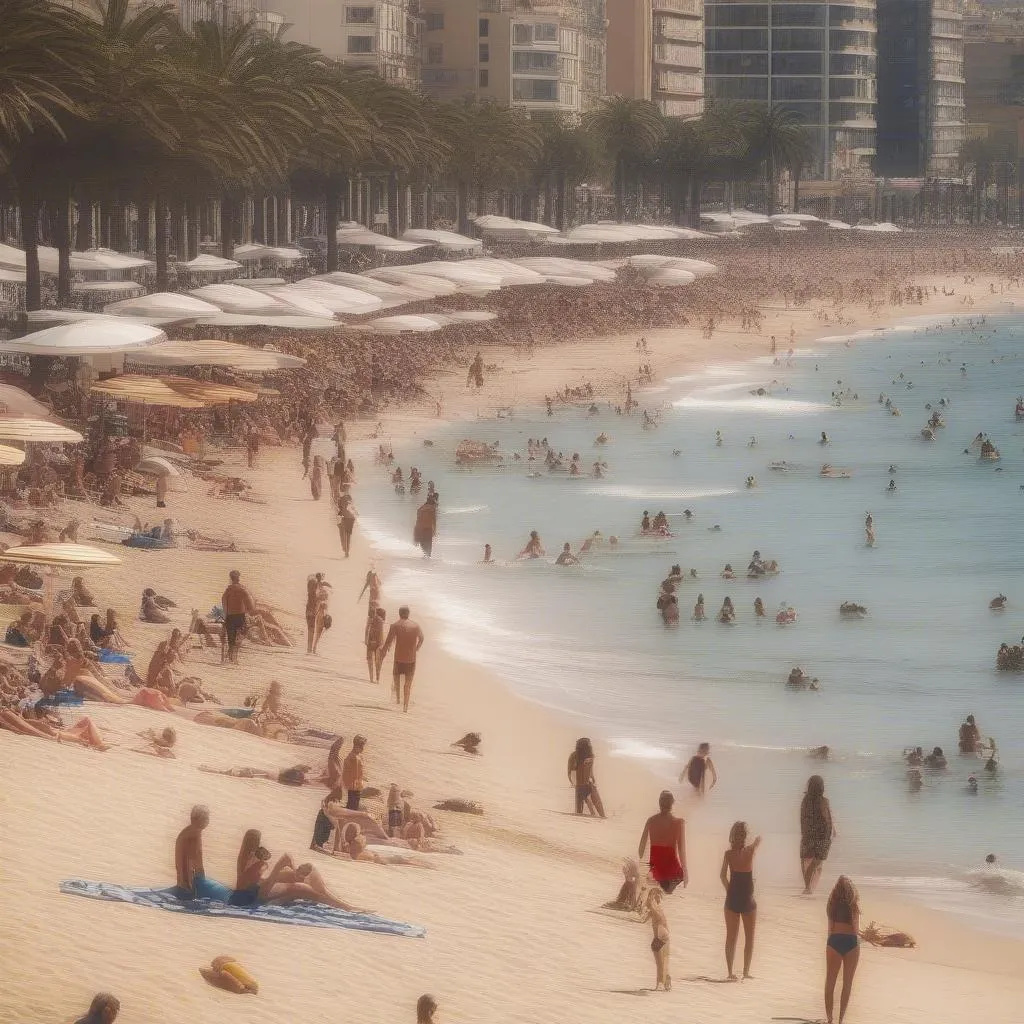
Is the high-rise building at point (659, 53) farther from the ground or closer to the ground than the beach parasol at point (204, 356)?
farther from the ground

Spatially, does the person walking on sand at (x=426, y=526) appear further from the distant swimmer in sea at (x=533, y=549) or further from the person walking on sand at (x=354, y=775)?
the person walking on sand at (x=354, y=775)

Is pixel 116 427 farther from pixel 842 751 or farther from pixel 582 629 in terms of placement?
pixel 842 751

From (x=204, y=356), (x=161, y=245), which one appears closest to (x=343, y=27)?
(x=161, y=245)

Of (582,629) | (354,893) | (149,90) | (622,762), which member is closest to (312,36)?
(149,90)

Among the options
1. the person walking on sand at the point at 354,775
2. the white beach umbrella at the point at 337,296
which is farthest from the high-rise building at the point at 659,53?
the person walking on sand at the point at 354,775

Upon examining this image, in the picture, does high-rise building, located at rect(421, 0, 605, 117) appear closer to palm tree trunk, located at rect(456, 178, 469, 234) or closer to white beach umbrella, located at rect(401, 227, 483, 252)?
palm tree trunk, located at rect(456, 178, 469, 234)

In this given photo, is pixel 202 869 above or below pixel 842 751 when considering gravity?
above
